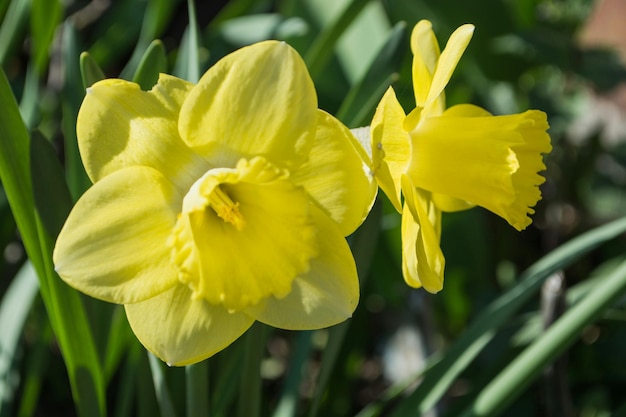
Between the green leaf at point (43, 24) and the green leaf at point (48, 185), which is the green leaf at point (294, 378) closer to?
the green leaf at point (48, 185)

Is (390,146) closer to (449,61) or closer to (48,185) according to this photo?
(449,61)

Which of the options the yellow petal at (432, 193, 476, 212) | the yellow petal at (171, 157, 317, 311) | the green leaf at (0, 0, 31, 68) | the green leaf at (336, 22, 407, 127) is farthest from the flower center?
the green leaf at (0, 0, 31, 68)

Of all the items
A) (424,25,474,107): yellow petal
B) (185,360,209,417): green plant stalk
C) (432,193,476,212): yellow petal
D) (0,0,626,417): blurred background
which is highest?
(424,25,474,107): yellow petal

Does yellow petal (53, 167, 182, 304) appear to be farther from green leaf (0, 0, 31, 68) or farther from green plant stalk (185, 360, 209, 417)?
green leaf (0, 0, 31, 68)

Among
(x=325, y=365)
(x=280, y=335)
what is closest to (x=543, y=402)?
(x=325, y=365)

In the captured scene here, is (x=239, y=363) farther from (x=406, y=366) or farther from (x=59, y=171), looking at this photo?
(x=406, y=366)

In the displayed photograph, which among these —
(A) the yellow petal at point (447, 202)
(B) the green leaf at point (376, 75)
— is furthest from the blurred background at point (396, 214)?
(A) the yellow petal at point (447, 202)

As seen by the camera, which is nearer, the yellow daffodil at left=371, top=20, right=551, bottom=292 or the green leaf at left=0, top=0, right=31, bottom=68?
the yellow daffodil at left=371, top=20, right=551, bottom=292

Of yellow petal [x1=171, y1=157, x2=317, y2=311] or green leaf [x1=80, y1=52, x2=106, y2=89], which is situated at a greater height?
green leaf [x1=80, y1=52, x2=106, y2=89]
